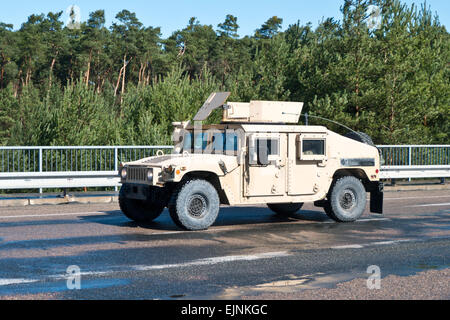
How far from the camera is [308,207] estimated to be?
1510 cm

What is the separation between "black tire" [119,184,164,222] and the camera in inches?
457

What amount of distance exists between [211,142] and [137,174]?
1.52 meters

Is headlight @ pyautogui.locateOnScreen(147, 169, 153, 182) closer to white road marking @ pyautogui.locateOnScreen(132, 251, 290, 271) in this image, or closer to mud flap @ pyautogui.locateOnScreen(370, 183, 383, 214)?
white road marking @ pyautogui.locateOnScreen(132, 251, 290, 271)

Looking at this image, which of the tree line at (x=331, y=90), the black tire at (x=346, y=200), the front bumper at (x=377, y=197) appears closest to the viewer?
the black tire at (x=346, y=200)

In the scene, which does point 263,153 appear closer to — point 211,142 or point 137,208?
point 211,142

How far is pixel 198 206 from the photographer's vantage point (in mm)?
10672

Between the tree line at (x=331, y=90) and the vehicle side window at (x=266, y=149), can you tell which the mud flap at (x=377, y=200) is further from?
the tree line at (x=331, y=90)

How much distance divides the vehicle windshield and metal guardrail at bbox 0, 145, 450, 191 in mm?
4205

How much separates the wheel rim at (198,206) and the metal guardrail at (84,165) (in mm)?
4992

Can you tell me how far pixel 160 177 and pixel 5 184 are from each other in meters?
6.31

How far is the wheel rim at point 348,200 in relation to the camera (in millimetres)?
12141

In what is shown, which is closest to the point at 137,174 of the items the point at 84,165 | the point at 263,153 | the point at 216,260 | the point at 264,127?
the point at 263,153

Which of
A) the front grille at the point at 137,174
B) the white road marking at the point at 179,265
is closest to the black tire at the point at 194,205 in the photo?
the front grille at the point at 137,174

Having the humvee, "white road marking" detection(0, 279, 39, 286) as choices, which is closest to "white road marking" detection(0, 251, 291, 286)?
"white road marking" detection(0, 279, 39, 286)
